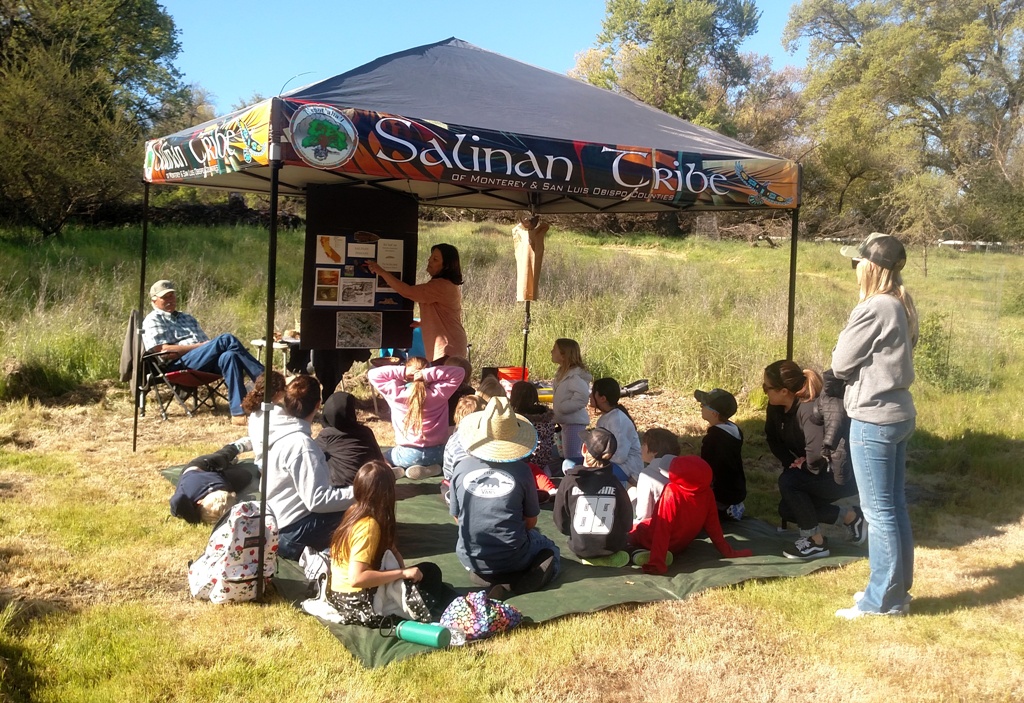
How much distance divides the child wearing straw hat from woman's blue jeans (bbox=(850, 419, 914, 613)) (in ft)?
5.02

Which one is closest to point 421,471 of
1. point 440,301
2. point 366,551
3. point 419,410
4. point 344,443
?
point 419,410

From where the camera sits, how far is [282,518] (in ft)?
14.2

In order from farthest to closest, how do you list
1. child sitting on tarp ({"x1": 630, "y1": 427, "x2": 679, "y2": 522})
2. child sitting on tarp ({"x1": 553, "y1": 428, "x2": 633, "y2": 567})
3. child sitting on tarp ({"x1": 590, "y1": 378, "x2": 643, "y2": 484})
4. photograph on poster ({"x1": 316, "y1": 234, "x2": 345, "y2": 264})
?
photograph on poster ({"x1": 316, "y1": 234, "x2": 345, "y2": 264}) < child sitting on tarp ({"x1": 590, "y1": 378, "x2": 643, "y2": 484}) < child sitting on tarp ({"x1": 630, "y1": 427, "x2": 679, "y2": 522}) < child sitting on tarp ({"x1": 553, "y1": 428, "x2": 633, "y2": 567})

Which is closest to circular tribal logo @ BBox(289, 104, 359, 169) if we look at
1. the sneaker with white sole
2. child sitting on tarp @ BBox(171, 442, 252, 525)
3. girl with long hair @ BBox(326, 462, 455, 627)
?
girl with long hair @ BBox(326, 462, 455, 627)

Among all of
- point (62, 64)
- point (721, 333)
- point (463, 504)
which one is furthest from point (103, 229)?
point (463, 504)

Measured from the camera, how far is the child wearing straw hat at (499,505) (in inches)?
156

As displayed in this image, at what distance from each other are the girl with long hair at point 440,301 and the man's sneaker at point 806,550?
301cm

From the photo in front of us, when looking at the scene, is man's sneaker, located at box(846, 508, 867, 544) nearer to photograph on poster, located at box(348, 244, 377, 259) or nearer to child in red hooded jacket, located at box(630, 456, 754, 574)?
child in red hooded jacket, located at box(630, 456, 754, 574)

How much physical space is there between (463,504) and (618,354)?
6.70m

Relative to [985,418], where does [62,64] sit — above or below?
above

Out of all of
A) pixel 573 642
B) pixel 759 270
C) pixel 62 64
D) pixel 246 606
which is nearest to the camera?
pixel 573 642

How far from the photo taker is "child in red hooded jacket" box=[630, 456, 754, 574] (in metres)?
4.46

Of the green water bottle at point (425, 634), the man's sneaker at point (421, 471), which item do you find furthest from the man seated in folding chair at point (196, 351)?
the green water bottle at point (425, 634)

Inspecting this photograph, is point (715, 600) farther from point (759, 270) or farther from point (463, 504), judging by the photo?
point (759, 270)
